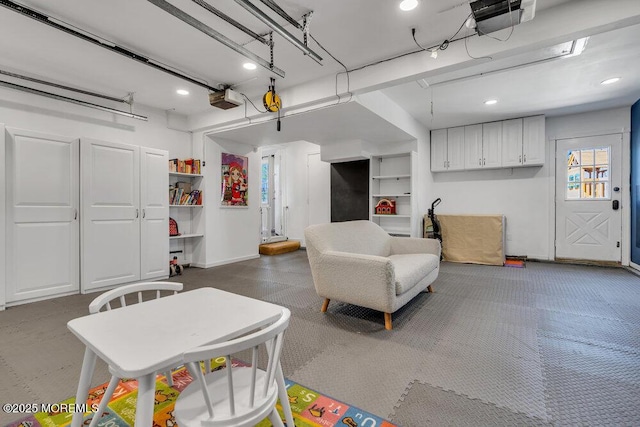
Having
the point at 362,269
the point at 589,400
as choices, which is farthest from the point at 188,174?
the point at 589,400

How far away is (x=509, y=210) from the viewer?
19.4 ft

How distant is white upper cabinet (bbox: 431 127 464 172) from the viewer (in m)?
6.11

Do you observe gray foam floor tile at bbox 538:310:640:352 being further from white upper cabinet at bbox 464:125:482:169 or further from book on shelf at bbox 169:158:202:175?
book on shelf at bbox 169:158:202:175

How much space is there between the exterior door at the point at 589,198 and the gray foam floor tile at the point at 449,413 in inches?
209

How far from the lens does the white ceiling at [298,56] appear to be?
2480mm

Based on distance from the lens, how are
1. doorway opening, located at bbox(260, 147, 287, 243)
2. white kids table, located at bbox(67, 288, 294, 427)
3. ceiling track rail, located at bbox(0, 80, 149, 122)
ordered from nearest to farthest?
white kids table, located at bbox(67, 288, 294, 427)
ceiling track rail, located at bbox(0, 80, 149, 122)
doorway opening, located at bbox(260, 147, 287, 243)

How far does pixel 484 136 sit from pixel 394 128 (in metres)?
2.20

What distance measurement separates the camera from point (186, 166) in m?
5.18

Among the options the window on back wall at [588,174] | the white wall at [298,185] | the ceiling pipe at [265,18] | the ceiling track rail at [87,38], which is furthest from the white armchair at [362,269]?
the white wall at [298,185]

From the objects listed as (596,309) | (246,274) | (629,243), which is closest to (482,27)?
(596,309)

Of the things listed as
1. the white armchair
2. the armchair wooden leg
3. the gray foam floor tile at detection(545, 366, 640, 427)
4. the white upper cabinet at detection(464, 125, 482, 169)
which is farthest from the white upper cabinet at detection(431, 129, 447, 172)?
the gray foam floor tile at detection(545, 366, 640, 427)

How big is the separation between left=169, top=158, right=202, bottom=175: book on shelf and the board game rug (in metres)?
3.91

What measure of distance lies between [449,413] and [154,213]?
4.47 metres

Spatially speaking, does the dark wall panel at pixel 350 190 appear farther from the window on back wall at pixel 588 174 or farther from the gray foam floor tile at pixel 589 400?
the gray foam floor tile at pixel 589 400
